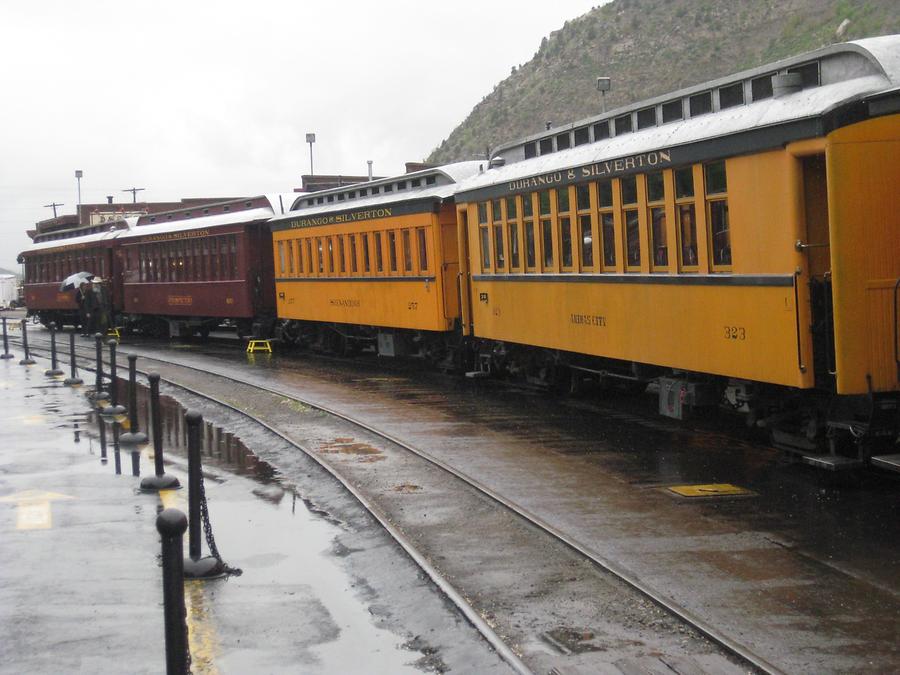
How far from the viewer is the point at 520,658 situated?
6148 millimetres

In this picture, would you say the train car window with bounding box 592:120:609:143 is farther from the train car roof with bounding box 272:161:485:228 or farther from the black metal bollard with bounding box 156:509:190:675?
the black metal bollard with bounding box 156:509:190:675

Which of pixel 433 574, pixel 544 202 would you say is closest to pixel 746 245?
pixel 433 574

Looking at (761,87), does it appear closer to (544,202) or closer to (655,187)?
(655,187)

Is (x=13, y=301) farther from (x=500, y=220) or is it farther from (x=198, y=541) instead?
(x=198, y=541)

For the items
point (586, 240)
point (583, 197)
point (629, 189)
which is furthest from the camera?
point (586, 240)

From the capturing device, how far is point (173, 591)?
526cm

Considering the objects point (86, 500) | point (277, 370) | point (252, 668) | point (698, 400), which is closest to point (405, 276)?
point (277, 370)

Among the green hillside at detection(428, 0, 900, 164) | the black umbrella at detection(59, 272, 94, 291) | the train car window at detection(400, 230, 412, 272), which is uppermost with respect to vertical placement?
the green hillside at detection(428, 0, 900, 164)

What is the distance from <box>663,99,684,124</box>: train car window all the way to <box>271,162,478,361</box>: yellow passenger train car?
7481 millimetres

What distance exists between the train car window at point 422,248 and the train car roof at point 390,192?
54 cm

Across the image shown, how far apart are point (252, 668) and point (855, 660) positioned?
117 inches

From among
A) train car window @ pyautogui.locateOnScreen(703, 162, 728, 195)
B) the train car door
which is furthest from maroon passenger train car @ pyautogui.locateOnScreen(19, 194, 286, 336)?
the train car door

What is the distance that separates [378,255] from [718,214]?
39.0 ft

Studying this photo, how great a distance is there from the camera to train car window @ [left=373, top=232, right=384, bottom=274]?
22.1 metres
